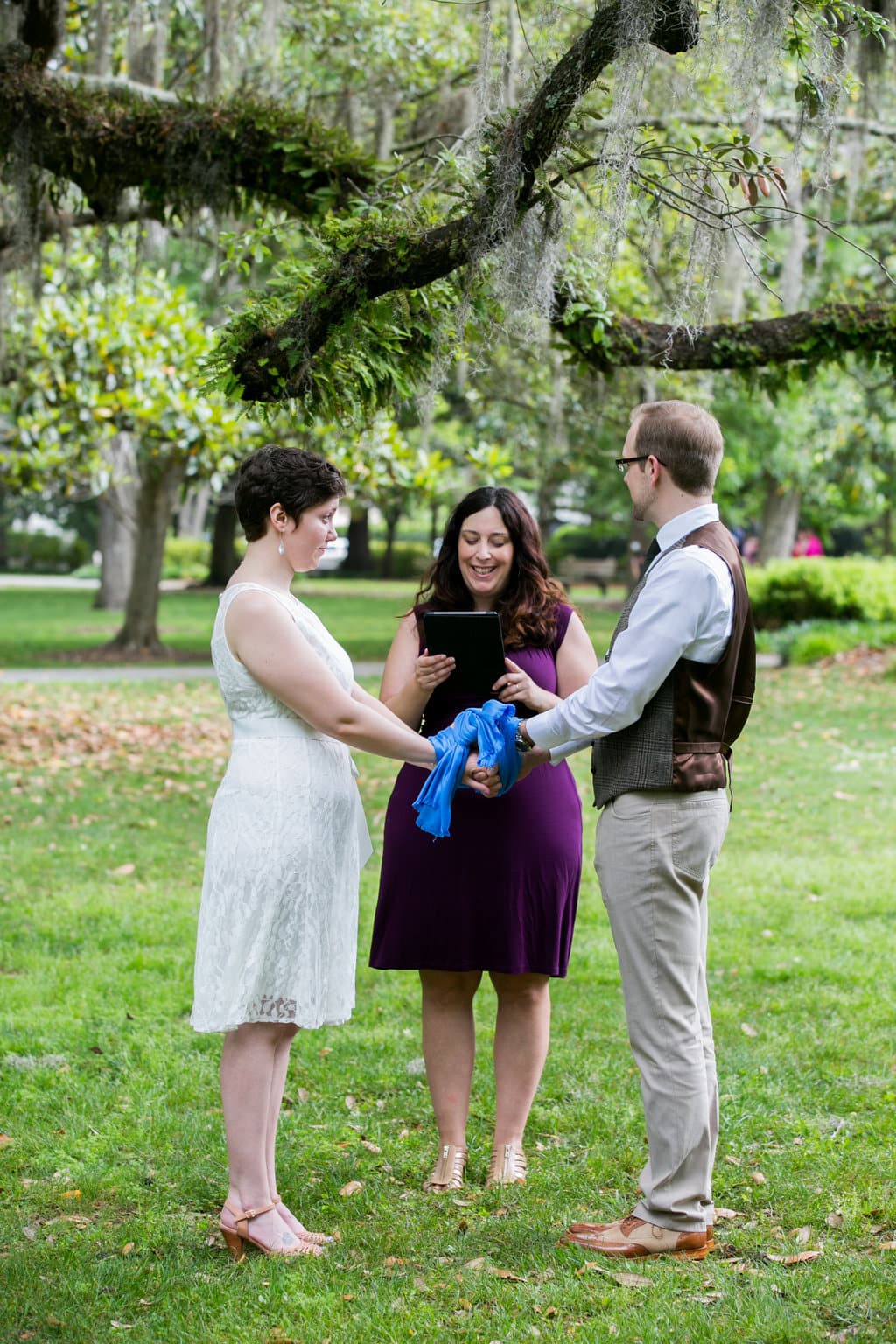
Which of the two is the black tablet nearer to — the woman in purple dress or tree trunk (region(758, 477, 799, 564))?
the woman in purple dress

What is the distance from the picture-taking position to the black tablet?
3.68 metres

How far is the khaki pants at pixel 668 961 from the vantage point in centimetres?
324

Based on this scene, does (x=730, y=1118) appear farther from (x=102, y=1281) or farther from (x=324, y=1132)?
(x=102, y=1281)

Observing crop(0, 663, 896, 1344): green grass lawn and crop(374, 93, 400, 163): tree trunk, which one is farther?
crop(374, 93, 400, 163): tree trunk

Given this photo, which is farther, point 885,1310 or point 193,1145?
point 193,1145

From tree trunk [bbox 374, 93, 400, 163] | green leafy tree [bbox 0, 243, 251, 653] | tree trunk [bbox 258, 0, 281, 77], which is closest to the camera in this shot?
tree trunk [bbox 258, 0, 281, 77]

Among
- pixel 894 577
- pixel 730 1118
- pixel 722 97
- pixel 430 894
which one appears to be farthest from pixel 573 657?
pixel 894 577

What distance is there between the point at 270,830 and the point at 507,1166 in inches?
51.9

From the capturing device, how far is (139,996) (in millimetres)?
5422

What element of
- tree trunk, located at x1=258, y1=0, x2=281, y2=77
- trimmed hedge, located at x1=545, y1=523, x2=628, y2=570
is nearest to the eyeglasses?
tree trunk, located at x1=258, y1=0, x2=281, y2=77

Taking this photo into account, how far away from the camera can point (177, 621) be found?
2220cm

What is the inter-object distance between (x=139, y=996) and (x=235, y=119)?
372cm

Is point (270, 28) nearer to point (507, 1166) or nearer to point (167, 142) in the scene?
point (167, 142)

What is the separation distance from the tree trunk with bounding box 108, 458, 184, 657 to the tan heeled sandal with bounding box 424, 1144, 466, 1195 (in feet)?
43.8
